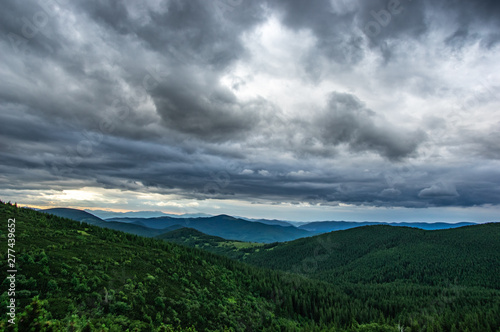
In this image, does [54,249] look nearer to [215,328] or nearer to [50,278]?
[50,278]

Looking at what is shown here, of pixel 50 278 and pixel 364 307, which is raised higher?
pixel 50 278

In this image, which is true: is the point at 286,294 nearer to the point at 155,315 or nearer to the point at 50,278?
the point at 155,315

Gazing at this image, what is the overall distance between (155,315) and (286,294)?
90.2 meters

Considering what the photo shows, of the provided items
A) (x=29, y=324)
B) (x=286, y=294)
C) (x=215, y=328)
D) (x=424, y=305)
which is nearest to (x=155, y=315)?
(x=215, y=328)

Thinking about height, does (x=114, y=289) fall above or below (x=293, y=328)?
above

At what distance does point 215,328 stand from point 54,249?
4289 cm

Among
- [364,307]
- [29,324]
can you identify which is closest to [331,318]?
[364,307]

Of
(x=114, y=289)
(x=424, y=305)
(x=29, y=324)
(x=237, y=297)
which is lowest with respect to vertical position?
Answer: (x=424, y=305)

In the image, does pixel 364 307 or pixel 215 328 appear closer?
pixel 215 328

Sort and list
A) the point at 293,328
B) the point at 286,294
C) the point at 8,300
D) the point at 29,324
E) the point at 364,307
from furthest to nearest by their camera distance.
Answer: the point at 364,307 < the point at 286,294 < the point at 293,328 < the point at 8,300 < the point at 29,324

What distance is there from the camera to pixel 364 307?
434 feet

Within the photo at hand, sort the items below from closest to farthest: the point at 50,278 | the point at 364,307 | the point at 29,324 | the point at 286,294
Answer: the point at 29,324, the point at 50,278, the point at 286,294, the point at 364,307

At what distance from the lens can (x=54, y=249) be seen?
5516 centimetres

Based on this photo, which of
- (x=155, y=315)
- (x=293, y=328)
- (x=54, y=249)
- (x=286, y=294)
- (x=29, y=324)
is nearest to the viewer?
(x=29, y=324)
